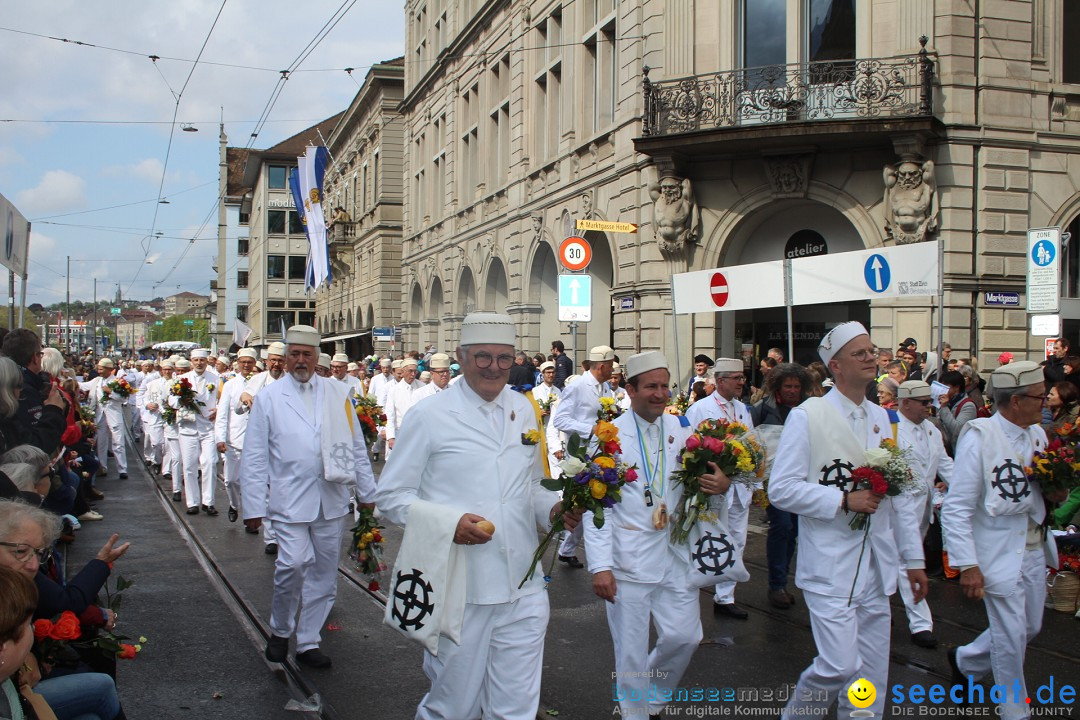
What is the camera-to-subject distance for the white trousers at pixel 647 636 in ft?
16.9

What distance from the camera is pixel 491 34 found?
105 ft

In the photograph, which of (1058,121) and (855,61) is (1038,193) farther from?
(855,61)

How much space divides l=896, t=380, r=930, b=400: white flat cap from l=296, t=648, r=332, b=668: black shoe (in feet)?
15.8

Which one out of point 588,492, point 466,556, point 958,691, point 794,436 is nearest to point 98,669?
point 466,556

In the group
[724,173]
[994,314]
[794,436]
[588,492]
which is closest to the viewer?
[588,492]

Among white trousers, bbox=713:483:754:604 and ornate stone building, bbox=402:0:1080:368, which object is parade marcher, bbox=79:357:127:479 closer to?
ornate stone building, bbox=402:0:1080:368

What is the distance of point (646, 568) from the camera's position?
5.23m

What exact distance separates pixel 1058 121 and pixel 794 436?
15.9 metres

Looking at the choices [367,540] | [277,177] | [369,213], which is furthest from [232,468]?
[277,177]

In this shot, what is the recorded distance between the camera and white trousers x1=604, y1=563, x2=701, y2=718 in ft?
16.9

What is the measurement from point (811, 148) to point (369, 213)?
3548 cm

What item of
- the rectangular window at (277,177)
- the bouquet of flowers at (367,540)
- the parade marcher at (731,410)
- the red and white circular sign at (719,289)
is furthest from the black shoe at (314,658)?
the rectangular window at (277,177)

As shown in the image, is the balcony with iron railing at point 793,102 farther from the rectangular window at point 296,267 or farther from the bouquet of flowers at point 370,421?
the rectangular window at point 296,267

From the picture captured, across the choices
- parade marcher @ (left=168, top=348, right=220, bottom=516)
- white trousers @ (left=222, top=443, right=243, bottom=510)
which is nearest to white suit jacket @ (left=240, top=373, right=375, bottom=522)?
white trousers @ (left=222, top=443, right=243, bottom=510)
